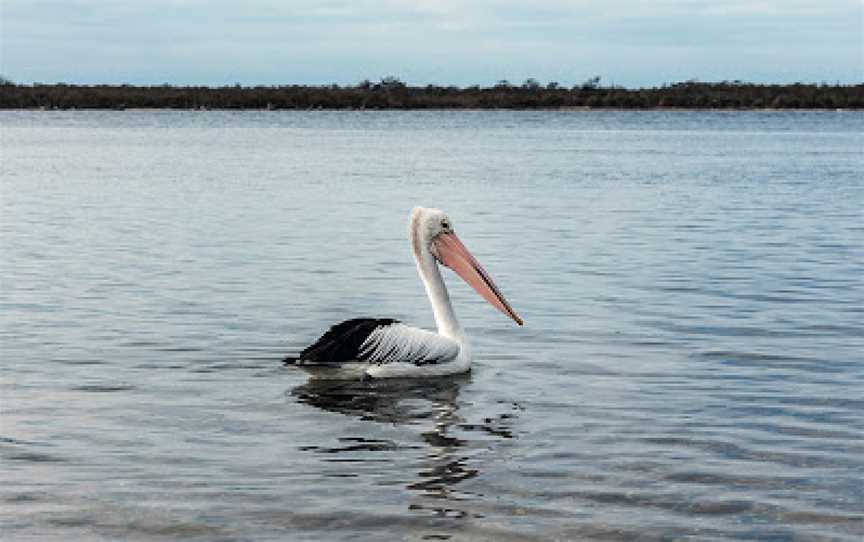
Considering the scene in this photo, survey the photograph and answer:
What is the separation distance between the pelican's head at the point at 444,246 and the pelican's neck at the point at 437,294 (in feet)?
0.05

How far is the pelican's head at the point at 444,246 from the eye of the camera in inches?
367

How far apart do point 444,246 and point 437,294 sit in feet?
1.35

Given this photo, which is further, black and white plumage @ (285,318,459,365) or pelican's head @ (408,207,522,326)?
pelican's head @ (408,207,522,326)

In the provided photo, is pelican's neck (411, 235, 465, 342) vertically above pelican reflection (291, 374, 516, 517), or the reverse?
pelican's neck (411, 235, 465, 342)

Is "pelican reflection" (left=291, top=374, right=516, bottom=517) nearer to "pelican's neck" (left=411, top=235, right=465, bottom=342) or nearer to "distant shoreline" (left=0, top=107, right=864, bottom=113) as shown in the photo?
"pelican's neck" (left=411, top=235, right=465, bottom=342)

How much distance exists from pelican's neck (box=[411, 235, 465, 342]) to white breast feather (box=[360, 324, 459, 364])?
0.30 m

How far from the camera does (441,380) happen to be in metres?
8.50

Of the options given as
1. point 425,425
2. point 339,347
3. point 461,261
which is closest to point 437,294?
point 461,261

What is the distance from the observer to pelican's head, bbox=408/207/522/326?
9.31m

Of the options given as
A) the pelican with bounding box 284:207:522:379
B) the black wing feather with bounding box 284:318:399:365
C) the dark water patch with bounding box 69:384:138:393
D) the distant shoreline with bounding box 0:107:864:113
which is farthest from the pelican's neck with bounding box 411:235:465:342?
the distant shoreline with bounding box 0:107:864:113

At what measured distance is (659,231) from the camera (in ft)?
60.0

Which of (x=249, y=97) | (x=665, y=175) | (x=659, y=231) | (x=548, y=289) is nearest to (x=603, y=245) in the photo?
(x=659, y=231)

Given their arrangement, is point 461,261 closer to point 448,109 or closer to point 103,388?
point 103,388

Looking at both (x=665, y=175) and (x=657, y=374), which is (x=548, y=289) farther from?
(x=665, y=175)
